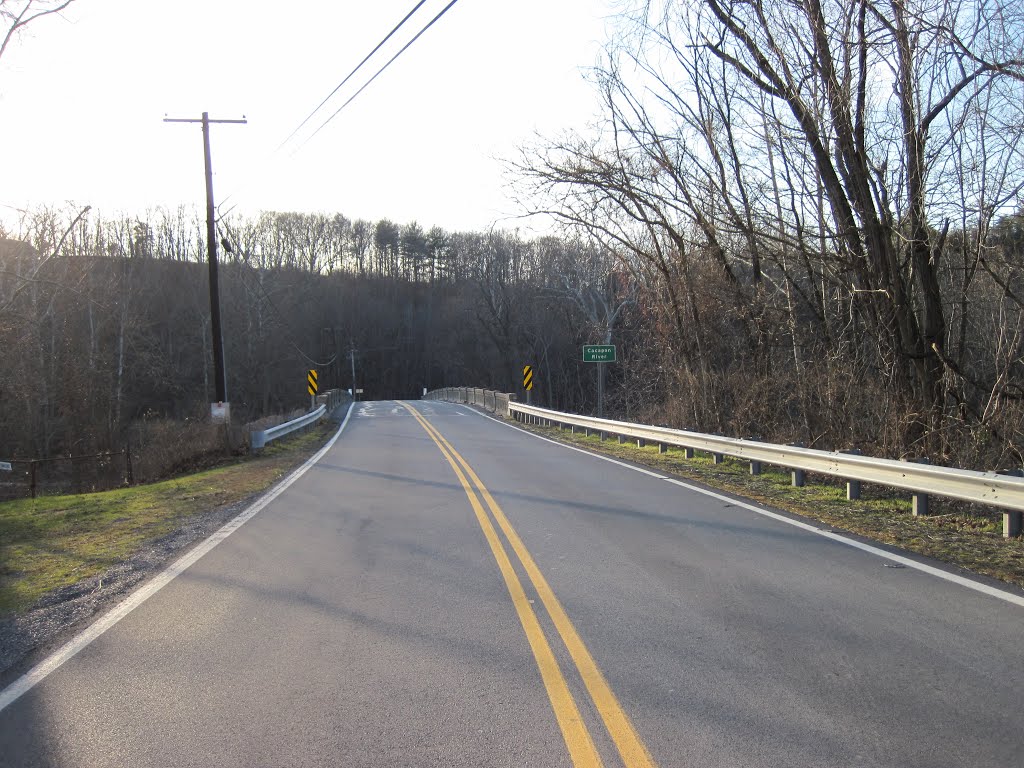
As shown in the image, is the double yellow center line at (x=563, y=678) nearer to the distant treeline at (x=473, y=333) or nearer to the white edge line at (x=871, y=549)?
the white edge line at (x=871, y=549)

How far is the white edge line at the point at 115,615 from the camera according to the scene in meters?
4.52

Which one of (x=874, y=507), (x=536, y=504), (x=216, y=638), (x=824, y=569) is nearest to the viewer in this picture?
(x=216, y=638)

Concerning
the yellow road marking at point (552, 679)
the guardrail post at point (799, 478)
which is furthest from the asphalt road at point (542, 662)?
the guardrail post at point (799, 478)

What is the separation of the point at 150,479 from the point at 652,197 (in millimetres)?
14268

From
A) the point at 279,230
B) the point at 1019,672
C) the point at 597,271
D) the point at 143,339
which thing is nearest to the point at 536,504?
the point at 1019,672

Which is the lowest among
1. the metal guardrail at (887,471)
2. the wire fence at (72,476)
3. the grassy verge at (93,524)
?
the wire fence at (72,476)

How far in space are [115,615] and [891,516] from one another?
8.33m

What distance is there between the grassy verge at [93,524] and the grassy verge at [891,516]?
25.9 feet

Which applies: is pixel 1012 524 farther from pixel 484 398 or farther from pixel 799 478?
pixel 484 398

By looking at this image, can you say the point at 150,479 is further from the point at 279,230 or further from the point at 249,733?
the point at 279,230

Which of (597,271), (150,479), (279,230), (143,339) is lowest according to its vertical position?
(150,479)

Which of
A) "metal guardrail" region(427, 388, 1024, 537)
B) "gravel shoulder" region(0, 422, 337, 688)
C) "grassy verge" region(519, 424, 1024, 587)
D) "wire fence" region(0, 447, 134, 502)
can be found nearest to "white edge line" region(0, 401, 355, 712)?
"gravel shoulder" region(0, 422, 337, 688)

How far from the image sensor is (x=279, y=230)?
3105 inches

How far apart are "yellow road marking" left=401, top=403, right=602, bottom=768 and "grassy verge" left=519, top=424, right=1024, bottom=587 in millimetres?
3937
